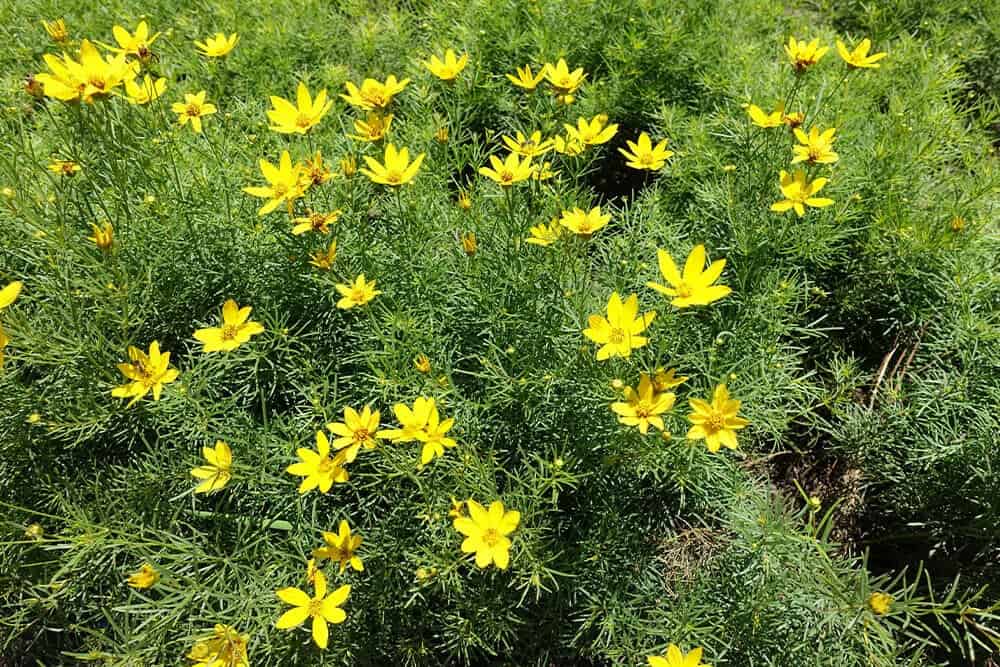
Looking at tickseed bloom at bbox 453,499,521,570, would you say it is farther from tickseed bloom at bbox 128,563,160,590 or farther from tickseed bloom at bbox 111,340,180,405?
tickseed bloom at bbox 111,340,180,405

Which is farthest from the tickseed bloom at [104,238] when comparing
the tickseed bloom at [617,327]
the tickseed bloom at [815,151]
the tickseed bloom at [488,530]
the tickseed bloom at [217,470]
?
the tickseed bloom at [815,151]

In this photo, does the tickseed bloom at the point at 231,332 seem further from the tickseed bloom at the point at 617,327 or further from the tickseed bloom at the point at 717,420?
the tickseed bloom at the point at 717,420

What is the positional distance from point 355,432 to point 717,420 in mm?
874

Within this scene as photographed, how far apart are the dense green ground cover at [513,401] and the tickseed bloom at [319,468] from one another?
0.51 feet

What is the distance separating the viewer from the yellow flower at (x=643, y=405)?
1.53m

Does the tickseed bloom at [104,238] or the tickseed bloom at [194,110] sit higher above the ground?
the tickseed bloom at [194,110]

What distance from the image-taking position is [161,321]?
2.22 m

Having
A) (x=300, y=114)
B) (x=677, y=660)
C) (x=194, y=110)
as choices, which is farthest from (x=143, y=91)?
(x=677, y=660)

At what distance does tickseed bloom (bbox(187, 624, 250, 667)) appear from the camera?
58.1 inches

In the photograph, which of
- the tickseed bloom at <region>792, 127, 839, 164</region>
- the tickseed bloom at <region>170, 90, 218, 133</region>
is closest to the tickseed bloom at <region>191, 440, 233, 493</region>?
the tickseed bloom at <region>170, 90, 218, 133</region>

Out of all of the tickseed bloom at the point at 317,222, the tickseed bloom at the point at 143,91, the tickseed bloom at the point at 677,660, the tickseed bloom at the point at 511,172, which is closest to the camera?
the tickseed bloom at the point at 677,660

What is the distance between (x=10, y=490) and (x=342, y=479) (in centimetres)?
136

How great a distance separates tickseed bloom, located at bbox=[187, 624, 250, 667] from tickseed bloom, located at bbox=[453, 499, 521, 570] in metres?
0.56

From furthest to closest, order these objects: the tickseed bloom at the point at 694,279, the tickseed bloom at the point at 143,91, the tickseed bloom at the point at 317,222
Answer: the tickseed bloom at the point at 143,91 → the tickseed bloom at the point at 317,222 → the tickseed bloom at the point at 694,279
